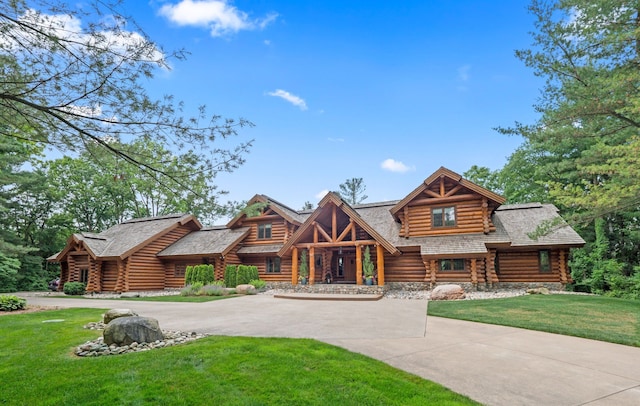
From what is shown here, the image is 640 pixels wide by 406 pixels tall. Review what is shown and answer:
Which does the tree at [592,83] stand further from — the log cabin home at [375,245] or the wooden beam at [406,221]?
the wooden beam at [406,221]

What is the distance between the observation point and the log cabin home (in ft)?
60.6

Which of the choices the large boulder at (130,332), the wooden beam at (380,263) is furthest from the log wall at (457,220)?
the large boulder at (130,332)

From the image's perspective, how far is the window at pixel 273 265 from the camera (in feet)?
80.5

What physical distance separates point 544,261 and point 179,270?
952 inches

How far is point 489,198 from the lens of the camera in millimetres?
18984

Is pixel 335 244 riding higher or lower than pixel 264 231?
lower

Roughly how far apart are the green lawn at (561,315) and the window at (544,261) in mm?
4826

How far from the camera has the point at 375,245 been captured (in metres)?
19.6

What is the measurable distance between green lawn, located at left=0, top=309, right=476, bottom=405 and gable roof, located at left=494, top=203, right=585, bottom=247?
15.2 m

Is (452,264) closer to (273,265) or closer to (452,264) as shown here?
(452,264)

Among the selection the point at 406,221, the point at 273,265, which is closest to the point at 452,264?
the point at 406,221

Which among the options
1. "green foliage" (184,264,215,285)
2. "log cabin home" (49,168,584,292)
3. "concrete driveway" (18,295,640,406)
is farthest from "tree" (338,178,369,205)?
"concrete driveway" (18,295,640,406)

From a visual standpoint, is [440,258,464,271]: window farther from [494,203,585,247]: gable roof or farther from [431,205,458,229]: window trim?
[494,203,585,247]: gable roof

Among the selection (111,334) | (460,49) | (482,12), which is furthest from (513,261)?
(111,334)
